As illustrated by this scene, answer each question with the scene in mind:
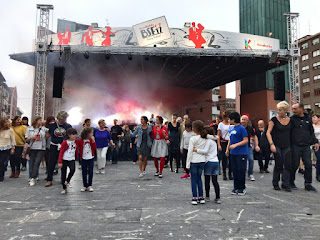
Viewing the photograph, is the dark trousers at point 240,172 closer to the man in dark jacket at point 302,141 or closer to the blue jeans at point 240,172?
the blue jeans at point 240,172

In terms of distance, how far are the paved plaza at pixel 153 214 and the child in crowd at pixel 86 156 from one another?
220 mm

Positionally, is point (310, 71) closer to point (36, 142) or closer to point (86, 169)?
point (86, 169)

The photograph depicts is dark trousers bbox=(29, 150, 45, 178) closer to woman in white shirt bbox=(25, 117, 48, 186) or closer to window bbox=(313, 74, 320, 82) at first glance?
woman in white shirt bbox=(25, 117, 48, 186)

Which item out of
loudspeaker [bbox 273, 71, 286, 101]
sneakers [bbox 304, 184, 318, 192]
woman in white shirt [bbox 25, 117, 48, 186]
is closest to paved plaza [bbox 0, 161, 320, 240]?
sneakers [bbox 304, 184, 318, 192]

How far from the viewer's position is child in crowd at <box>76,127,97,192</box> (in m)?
5.02

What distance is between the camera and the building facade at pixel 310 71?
43219mm

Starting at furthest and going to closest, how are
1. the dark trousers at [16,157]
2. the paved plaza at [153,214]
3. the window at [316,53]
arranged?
the window at [316,53]
the dark trousers at [16,157]
the paved plaza at [153,214]

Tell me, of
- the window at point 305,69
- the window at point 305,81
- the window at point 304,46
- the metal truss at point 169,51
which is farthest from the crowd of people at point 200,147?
the window at point 304,46

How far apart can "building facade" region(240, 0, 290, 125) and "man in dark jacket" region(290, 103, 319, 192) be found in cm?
2024

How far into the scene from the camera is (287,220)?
3.15 metres

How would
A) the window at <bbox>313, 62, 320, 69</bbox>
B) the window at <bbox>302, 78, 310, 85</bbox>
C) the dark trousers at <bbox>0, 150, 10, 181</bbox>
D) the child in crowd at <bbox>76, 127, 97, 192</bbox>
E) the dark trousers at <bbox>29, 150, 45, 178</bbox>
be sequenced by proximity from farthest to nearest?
1. the window at <bbox>302, 78, 310, 85</bbox>
2. the window at <bbox>313, 62, 320, 69</bbox>
3. the dark trousers at <bbox>0, 150, 10, 181</bbox>
4. the dark trousers at <bbox>29, 150, 45, 178</bbox>
5. the child in crowd at <bbox>76, 127, 97, 192</bbox>

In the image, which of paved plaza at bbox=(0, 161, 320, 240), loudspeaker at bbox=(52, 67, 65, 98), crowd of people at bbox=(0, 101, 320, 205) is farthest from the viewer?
loudspeaker at bbox=(52, 67, 65, 98)

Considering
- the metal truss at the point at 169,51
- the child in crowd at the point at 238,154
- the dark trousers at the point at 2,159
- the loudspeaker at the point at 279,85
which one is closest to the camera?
the child in crowd at the point at 238,154

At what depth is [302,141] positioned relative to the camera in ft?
16.8
